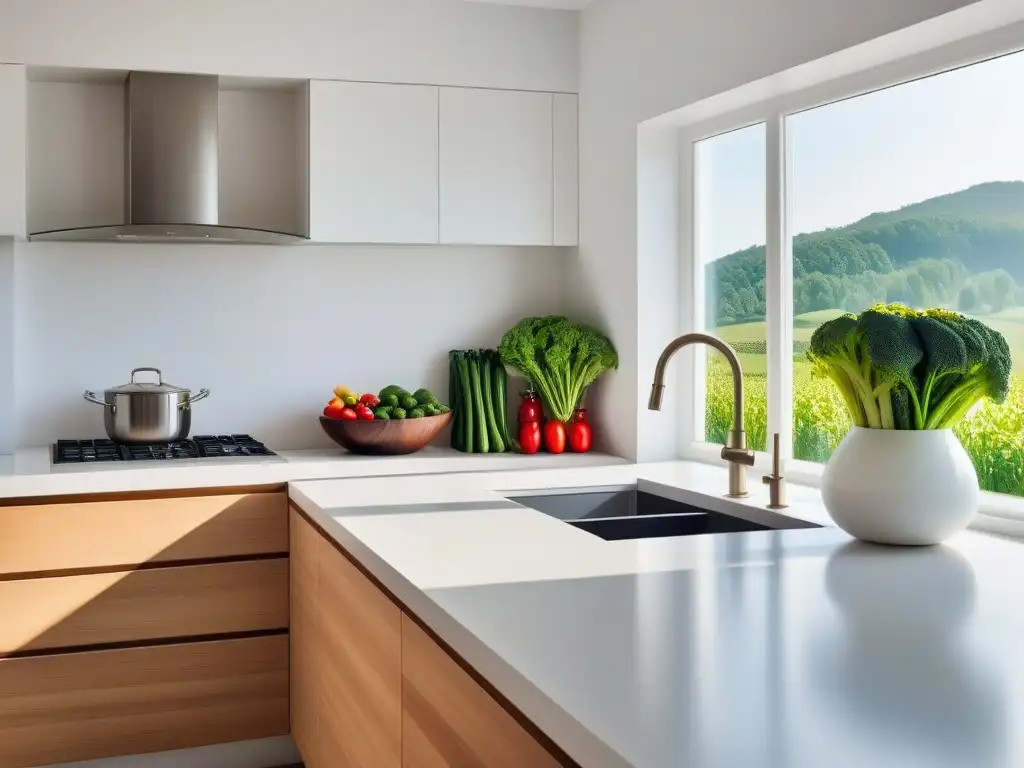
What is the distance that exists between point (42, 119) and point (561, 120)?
5.59ft

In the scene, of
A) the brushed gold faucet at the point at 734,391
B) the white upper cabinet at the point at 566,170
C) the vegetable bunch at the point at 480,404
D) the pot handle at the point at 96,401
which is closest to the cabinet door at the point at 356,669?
the brushed gold faucet at the point at 734,391

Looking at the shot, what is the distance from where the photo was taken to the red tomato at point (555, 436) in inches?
144

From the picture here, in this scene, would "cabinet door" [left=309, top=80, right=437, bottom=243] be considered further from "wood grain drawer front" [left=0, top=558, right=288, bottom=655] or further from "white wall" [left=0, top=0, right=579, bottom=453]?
"wood grain drawer front" [left=0, top=558, right=288, bottom=655]

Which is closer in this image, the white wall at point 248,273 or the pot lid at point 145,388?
the pot lid at point 145,388

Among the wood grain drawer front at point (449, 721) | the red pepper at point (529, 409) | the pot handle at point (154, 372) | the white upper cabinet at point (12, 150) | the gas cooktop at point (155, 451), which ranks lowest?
the wood grain drawer front at point (449, 721)

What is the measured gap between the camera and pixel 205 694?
3.05 m

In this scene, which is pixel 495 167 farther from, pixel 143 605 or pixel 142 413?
pixel 143 605

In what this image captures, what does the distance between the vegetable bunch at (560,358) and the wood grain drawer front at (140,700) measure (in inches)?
46.9

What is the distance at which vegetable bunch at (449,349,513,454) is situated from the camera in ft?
12.1

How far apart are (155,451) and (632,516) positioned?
1.46 m

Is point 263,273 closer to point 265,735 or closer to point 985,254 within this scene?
point 265,735

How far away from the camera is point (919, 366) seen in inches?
74.0

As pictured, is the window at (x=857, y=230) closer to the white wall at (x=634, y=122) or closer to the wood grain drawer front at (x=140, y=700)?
the white wall at (x=634, y=122)

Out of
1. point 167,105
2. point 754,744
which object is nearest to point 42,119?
point 167,105
